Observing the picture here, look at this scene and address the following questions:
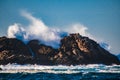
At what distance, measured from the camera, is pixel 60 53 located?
133 m

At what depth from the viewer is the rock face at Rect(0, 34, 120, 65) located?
416ft

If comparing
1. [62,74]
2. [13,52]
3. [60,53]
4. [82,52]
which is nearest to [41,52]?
[60,53]

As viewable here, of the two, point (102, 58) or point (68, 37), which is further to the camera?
point (68, 37)

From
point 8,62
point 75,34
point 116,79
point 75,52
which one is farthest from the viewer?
point 75,34

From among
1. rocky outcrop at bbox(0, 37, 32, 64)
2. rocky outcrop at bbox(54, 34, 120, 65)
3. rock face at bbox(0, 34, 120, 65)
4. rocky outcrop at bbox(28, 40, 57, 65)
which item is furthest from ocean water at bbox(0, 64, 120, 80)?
rocky outcrop at bbox(28, 40, 57, 65)

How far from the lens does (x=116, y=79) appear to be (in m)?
34.5

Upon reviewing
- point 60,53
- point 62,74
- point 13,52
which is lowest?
point 62,74

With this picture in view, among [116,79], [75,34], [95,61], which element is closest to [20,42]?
[75,34]

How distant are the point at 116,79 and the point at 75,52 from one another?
326 feet

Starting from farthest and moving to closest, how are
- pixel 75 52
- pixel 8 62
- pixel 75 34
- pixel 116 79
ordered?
pixel 75 34 → pixel 75 52 → pixel 8 62 → pixel 116 79

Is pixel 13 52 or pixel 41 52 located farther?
pixel 41 52

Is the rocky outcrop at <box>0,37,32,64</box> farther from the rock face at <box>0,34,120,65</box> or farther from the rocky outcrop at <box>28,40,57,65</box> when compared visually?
the rocky outcrop at <box>28,40,57,65</box>

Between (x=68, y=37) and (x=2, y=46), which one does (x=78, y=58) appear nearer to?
(x=68, y=37)

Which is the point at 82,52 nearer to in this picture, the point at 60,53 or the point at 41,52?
the point at 60,53
